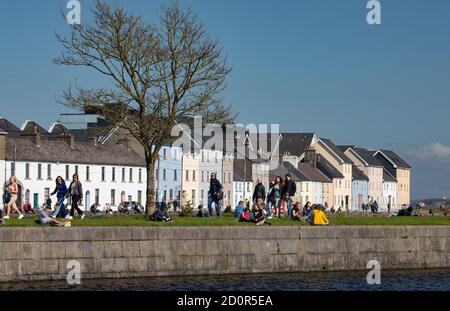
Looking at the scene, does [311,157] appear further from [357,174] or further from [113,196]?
[113,196]

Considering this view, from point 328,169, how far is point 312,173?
7.62 metres

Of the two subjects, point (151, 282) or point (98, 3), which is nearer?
point (151, 282)

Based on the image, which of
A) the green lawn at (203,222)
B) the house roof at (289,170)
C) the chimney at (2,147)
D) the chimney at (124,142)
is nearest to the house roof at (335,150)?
the house roof at (289,170)

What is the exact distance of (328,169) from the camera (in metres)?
168

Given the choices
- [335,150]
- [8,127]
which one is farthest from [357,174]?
[8,127]

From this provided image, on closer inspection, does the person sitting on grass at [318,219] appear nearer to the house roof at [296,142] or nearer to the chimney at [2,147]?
the chimney at [2,147]

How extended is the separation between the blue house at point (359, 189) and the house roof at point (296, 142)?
14643 mm

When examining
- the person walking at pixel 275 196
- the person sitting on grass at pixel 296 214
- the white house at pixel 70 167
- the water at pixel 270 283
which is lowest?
the water at pixel 270 283

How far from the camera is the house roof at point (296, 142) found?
16562 cm

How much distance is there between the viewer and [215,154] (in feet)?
445

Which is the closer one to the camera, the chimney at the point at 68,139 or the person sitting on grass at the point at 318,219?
the person sitting on grass at the point at 318,219
